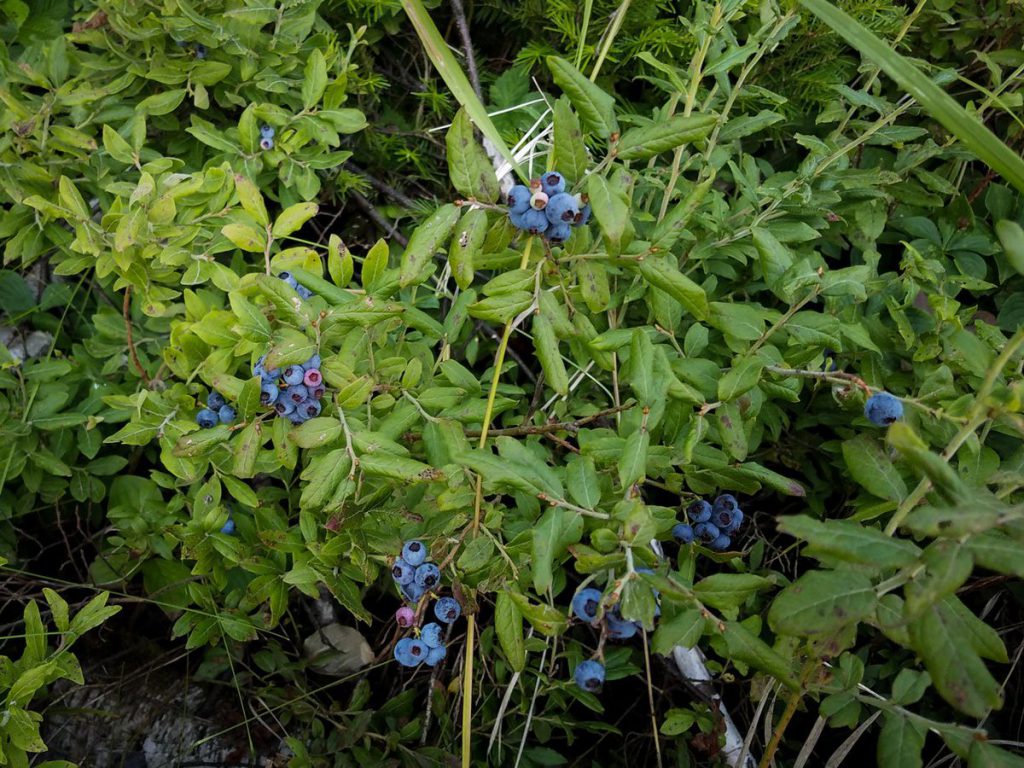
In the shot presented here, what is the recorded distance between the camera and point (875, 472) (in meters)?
1.39

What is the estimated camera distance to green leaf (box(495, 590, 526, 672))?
1422mm

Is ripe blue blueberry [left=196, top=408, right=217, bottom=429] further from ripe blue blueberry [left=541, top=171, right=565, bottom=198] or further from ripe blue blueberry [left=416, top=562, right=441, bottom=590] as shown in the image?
ripe blue blueberry [left=541, top=171, right=565, bottom=198]

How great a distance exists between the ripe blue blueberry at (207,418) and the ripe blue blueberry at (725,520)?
3.99ft

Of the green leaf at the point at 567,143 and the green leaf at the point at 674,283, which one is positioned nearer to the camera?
the green leaf at the point at 567,143

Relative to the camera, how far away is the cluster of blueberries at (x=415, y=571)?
148cm

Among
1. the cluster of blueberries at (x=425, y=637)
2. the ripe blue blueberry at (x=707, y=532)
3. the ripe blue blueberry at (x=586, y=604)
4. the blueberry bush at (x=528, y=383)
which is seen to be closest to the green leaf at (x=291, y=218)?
the blueberry bush at (x=528, y=383)

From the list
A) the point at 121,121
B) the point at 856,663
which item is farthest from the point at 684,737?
the point at 121,121

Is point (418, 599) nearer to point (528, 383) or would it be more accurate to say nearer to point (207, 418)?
point (207, 418)

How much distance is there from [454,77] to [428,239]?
0.40 meters

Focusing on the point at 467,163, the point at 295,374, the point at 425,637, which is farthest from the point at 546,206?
the point at 425,637

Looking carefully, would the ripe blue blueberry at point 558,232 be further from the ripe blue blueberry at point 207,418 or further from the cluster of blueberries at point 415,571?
the ripe blue blueberry at point 207,418

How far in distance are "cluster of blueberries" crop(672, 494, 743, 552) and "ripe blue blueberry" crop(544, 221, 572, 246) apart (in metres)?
0.73

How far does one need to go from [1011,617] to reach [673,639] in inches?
56.7

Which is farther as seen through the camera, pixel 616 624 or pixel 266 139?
pixel 266 139
